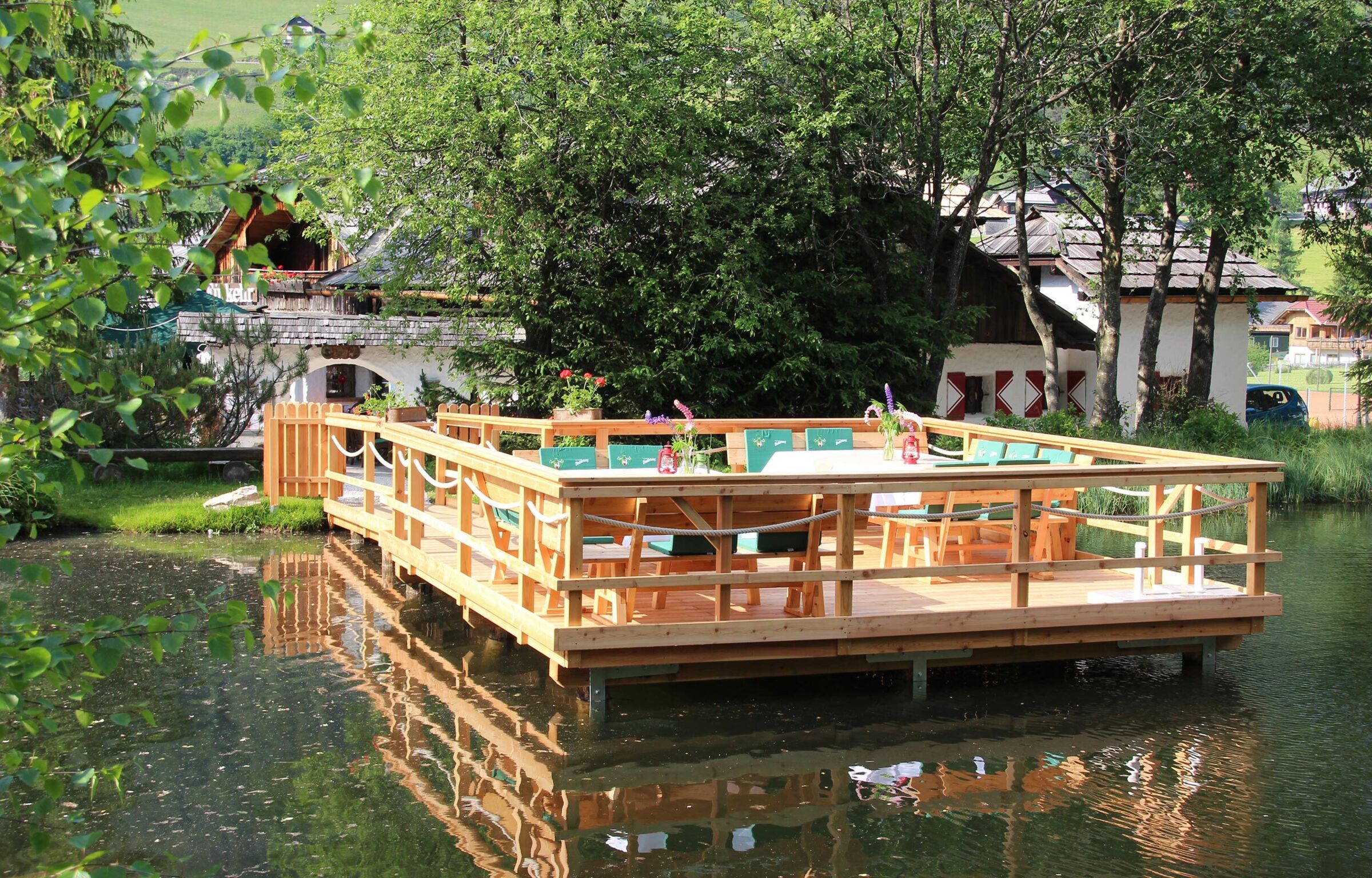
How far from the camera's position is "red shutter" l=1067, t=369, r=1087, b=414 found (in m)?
30.5

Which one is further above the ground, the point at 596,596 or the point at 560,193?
the point at 560,193

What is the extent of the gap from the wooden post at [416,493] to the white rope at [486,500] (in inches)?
72.5

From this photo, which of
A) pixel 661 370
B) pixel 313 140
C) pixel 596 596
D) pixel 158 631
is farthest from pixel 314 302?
pixel 158 631

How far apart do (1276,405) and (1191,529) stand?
25.3 m

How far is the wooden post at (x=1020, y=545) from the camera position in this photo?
29.9 feet

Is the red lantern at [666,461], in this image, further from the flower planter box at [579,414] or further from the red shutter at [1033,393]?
the red shutter at [1033,393]

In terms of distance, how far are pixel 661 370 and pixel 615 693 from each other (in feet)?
42.4

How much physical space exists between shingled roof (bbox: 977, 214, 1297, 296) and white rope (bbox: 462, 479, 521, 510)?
21.2 metres

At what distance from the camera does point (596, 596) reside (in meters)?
9.43

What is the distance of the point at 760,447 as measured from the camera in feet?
41.8

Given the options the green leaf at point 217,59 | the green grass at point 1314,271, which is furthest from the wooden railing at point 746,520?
the green grass at point 1314,271

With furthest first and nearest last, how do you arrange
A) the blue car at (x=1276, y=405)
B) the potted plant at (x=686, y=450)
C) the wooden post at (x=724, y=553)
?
the blue car at (x=1276, y=405) < the potted plant at (x=686, y=450) < the wooden post at (x=724, y=553)

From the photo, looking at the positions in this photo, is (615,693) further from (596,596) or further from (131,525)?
(131,525)

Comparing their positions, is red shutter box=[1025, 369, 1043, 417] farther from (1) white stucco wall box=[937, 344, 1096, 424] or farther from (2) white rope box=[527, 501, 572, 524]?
(2) white rope box=[527, 501, 572, 524]
